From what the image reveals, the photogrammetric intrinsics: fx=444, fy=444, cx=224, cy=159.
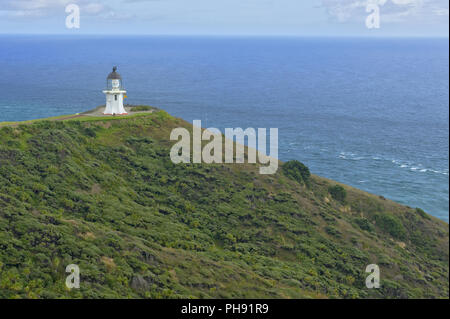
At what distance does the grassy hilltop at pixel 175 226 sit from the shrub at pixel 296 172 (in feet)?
0.52

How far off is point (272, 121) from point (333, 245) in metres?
79.9

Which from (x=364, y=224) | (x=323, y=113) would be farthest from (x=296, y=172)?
(x=323, y=113)

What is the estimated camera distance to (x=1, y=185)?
126 ft

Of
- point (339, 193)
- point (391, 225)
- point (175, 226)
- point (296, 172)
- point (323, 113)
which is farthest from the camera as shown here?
point (323, 113)

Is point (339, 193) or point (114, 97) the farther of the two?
point (114, 97)

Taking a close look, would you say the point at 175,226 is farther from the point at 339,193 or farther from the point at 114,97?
the point at 339,193

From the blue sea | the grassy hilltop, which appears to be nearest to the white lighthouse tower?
the grassy hilltop

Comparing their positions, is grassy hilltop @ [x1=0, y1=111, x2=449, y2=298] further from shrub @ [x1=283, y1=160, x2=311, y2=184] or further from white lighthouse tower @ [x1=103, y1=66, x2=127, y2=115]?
white lighthouse tower @ [x1=103, y1=66, x2=127, y2=115]

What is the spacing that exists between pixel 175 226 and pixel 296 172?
2338 centimetres

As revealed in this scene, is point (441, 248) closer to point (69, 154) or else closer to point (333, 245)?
point (333, 245)

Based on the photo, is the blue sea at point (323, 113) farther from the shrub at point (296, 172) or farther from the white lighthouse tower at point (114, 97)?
the white lighthouse tower at point (114, 97)

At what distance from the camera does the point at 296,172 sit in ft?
197

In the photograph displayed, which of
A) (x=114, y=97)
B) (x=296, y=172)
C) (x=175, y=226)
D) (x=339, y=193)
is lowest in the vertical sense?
→ (x=339, y=193)
